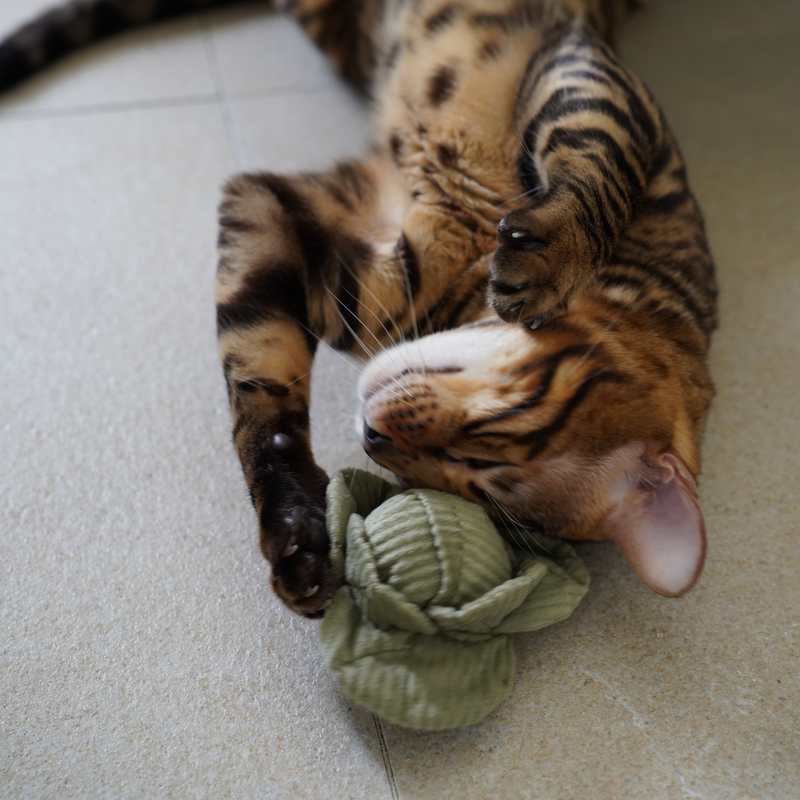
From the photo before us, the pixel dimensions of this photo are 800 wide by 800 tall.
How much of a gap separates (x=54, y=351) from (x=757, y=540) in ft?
4.38

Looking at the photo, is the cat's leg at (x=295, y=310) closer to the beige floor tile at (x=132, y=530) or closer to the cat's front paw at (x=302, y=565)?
the cat's front paw at (x=302, y=565)

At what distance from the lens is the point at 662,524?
100 centimetres

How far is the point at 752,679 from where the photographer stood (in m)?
1.09

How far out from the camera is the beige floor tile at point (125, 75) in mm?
1876

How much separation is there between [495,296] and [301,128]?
39.5 inches

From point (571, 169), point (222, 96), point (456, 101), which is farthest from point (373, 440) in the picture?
point (222, 96)

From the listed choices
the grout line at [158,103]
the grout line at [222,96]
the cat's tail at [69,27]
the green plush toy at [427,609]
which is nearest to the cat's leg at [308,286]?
the green plush toy at [427,609]

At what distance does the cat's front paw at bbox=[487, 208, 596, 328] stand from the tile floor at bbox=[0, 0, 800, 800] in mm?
412

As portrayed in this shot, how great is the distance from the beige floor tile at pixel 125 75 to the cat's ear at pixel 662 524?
151cm

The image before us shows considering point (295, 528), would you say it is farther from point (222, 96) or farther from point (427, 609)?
point (222, 96)

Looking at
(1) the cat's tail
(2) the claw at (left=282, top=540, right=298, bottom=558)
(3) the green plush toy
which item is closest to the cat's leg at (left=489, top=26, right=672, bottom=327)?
(3) the green plush toy

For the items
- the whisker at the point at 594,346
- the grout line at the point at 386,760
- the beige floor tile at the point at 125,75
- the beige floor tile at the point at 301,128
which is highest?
the beige floor tile at the point at 125,75

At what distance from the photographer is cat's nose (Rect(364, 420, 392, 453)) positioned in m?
1.10

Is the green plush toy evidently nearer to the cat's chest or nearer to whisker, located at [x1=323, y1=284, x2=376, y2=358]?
whisker, located at [x1=323, y1=284, x2=376, y2=358]
